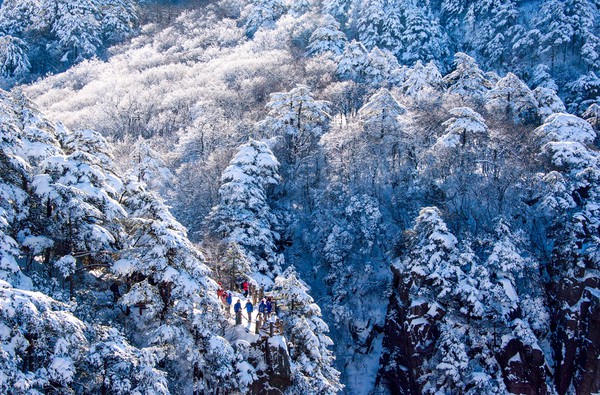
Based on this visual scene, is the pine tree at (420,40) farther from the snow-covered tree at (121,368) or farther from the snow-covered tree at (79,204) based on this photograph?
the snow-covered tree at (121,368)

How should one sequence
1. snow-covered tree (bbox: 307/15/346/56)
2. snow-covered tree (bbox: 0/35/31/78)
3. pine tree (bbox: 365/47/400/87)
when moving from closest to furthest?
1. pine tree (bbox: 365/47/400/87)
2. snow-covered tree (bbox: 307/15/346/56)
3. snow-covered tree (bbox: 0/35/31/78)

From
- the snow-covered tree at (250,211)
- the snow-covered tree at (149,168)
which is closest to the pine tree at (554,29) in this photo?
the snow-covered tree at (250,211)

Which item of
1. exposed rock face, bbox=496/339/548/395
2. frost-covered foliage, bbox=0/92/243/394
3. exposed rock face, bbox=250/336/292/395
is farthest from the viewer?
exposed rock face, bbox=496/339/548/395

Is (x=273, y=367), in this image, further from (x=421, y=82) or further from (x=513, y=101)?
(x=421, y=82)

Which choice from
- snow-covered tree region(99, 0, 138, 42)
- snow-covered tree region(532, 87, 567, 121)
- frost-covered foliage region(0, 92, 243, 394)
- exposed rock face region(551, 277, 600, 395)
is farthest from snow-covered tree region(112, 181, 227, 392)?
snow-covered tree region(99, 0, 138, 42)

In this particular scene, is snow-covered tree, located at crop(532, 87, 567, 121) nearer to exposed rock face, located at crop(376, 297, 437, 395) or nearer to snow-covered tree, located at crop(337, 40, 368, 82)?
snow-covered tree, located at crop(337, 40, 368, 82)

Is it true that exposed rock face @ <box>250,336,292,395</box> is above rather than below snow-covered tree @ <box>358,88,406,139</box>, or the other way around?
below

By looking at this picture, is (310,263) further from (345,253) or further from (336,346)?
(336,346)

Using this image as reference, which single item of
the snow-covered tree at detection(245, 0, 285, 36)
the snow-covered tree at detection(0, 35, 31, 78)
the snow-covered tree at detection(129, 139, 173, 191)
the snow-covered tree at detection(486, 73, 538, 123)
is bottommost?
the snow-covered tree at detection(129, 139, 173, 191)
